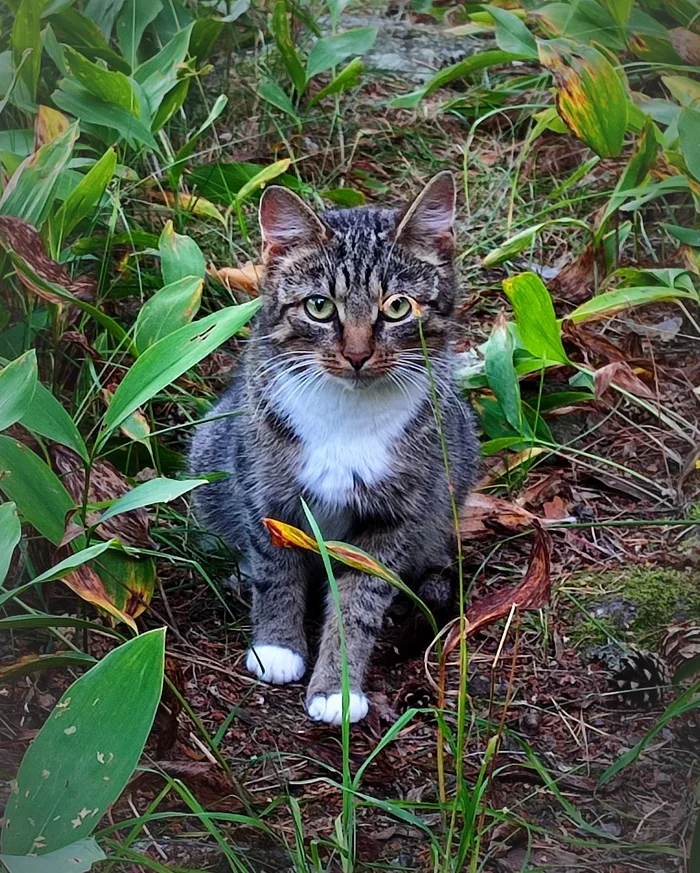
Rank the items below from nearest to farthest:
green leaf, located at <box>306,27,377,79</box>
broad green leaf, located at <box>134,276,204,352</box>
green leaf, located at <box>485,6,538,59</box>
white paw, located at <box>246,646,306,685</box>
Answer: broad green leaf, located at <box>134,276,204,352</box>
white paw, located at <box>246,646,306,685</box>
green leaf, located at <box>485,6,538,59</box>
green leaf, located at <box>306,27,377,79</box>

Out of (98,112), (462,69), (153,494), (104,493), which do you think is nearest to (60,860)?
(153,494)

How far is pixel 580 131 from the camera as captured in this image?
3691mm

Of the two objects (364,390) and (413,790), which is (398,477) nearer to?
(364,390)

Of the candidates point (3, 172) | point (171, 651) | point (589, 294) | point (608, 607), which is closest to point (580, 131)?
point (589, 294)

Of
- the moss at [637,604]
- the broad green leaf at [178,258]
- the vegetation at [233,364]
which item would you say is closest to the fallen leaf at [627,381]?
the vegetation at [233,364]

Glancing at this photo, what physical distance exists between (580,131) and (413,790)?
2256mm

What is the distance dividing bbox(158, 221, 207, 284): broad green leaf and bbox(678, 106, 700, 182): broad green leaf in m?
1.42

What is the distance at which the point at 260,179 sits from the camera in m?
4.03

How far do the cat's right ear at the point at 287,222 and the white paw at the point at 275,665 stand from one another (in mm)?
1116

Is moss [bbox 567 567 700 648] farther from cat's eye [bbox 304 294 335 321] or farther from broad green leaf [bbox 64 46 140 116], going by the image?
broad green leaf [bbox 64 46 140 116]

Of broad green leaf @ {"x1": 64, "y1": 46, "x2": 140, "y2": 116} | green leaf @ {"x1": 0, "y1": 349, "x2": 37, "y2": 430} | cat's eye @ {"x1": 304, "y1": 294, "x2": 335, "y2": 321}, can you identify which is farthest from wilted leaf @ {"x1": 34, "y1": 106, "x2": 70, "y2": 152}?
green leaf @ {"x1": 0, "y1": 349, "x2": 37, "y2": 430}

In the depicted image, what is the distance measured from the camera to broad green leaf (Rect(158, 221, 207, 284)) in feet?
10.9

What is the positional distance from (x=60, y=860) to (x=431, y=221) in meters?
1.94

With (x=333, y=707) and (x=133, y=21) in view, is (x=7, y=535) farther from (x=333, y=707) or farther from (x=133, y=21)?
(x=133, y=21)
